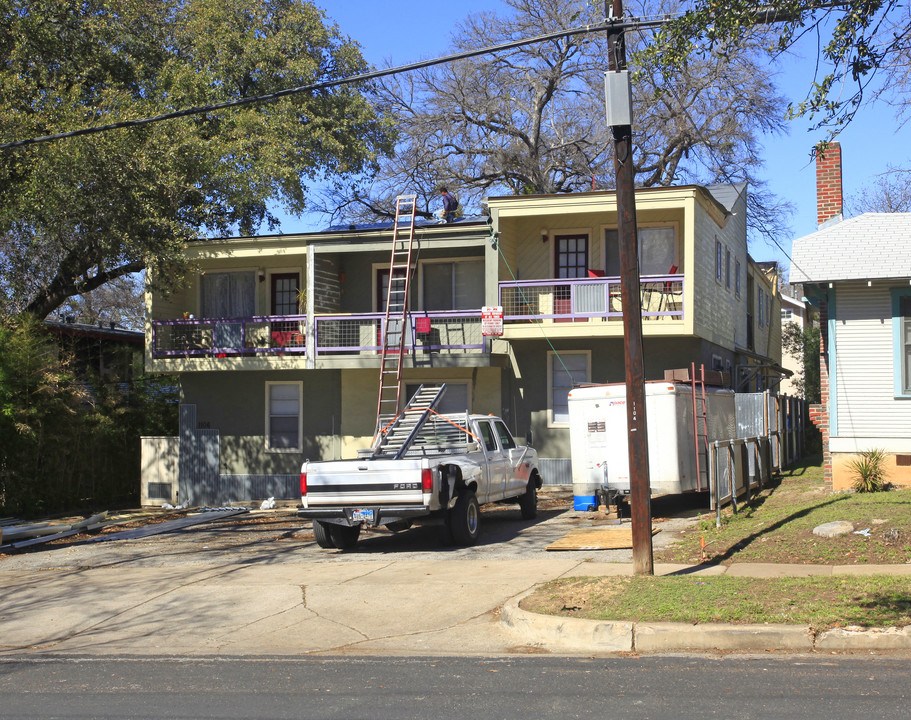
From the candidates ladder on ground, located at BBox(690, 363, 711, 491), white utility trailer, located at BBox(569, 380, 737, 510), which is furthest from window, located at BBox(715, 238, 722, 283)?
white utility trailer, located at BBox(569, 380, 737, 510)

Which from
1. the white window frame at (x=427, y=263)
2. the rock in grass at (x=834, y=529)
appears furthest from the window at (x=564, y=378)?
the rock in grass at (x=834, y=529)

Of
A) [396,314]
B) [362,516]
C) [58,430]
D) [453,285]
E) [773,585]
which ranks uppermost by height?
[453,285]

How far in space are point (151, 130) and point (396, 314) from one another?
686 centimetres

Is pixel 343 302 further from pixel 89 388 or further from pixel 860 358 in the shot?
pixel 860 358

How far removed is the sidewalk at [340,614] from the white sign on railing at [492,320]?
844 cm

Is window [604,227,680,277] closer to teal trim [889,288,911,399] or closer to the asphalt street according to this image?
teal trim [889,288,911,399]

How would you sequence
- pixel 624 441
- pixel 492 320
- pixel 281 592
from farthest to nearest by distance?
1. pixel 492 320
2. pixel 624 441
3. pixel 281 592

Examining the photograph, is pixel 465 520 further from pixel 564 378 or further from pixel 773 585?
pixel 564 378

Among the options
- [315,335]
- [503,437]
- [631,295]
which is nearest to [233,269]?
[315,335]

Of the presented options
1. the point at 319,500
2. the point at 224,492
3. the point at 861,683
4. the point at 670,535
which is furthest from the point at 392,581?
the point at 224,492

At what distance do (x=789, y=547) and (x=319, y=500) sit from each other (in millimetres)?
6235

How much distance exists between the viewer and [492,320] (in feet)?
67.7

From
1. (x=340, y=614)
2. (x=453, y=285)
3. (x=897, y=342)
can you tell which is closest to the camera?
(x=340, y=614)

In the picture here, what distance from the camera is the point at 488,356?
21531 mm
